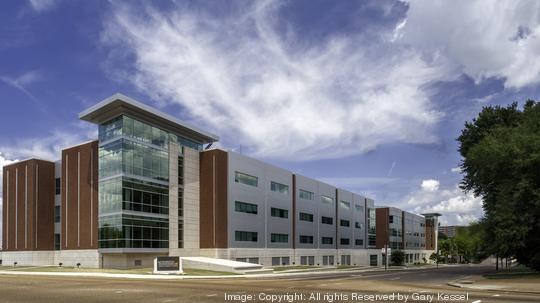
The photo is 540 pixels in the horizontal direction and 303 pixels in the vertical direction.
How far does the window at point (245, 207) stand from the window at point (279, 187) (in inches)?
225

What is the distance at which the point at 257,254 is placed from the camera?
68625 millimetres

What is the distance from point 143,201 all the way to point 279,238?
24.7 m

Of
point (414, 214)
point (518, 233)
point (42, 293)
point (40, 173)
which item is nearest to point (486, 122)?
point (518, 233)

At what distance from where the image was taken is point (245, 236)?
6669 cm

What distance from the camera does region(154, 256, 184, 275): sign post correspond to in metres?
46.7

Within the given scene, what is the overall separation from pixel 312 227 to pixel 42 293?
64.1m

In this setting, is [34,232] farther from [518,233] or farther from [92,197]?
[518,233]

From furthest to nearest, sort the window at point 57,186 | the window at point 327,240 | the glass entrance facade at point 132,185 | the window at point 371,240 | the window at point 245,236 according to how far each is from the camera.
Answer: the window at point 371,240 < the window at point 327,240 < the window at point 57,186 < the window at point 245,236 < the glass entrance facade at point 132,185

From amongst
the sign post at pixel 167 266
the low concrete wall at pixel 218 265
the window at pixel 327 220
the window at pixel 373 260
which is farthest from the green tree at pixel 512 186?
the window at pixel 373 260

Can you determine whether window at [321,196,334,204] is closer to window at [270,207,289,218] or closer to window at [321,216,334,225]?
window at [321,216,334,225]

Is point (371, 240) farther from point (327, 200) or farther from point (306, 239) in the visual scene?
point (306, 239)

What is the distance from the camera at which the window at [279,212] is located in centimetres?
7375

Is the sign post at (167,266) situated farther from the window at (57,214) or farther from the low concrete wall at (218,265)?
the window at (57,214)

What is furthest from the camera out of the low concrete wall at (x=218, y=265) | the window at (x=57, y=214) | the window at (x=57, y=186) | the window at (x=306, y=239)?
the window at (x=306, y=239)
